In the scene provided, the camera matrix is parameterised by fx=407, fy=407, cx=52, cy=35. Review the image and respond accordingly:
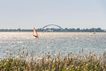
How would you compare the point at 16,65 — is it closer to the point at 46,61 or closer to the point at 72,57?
the point at 46,61

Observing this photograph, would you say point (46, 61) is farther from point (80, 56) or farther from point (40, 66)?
point (80, 56)

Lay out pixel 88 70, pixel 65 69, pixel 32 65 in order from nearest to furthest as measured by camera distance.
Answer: pixel 65 69 → pixel 88 70 → pixel 32 65

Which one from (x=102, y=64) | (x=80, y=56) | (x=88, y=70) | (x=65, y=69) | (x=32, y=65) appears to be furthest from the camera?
(x=80, y=56)

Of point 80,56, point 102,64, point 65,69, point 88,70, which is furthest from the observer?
point 80,56

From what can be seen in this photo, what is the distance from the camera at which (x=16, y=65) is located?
17.3m

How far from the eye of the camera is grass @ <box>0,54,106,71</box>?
A: 15.8 m

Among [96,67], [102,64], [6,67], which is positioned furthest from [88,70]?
[6,67]

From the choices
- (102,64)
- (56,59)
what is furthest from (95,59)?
(56,59)

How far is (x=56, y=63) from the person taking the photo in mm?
16406

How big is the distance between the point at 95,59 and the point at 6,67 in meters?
4.13

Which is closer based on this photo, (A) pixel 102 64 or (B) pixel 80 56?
(A) pixel 102 64

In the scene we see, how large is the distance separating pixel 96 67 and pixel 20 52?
Answer: 4044 mm

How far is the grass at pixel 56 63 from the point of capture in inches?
624

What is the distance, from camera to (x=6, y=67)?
54.8ft
